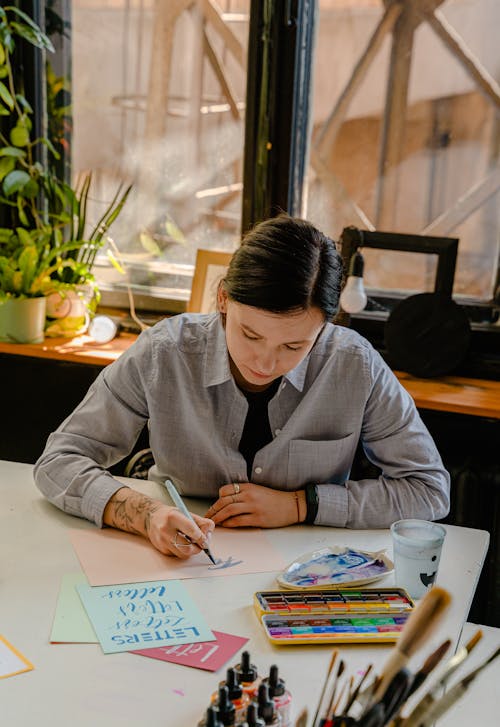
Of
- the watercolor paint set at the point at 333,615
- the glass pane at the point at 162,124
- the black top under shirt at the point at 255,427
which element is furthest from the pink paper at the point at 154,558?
the glass pane at the point at 162,124

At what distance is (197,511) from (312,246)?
529 mm

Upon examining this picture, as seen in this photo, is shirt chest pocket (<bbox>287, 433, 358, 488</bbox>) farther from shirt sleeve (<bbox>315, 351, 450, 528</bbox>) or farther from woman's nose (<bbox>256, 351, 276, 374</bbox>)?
woman's nose (<bbox>256, 351, 276, 374</bbox>)

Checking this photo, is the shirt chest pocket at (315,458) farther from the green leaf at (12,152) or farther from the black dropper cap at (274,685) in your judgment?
the green leaf at (12,152)

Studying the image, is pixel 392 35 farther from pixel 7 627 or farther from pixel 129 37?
pixel 7 627

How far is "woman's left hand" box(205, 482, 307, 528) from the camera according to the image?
1499 millimetres

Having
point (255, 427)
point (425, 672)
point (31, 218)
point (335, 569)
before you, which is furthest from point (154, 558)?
point (31, 218)

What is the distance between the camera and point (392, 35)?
240 cm

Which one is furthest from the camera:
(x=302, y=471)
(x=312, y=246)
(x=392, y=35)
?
(x=392, y=35)

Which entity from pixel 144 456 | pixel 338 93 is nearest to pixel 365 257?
pixel 338 93

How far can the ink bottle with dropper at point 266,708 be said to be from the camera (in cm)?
88

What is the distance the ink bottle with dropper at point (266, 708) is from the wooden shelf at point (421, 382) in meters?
1.34

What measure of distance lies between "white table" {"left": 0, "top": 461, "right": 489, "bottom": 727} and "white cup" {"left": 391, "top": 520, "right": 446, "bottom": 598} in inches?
1.7

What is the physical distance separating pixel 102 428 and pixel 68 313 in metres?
1.12

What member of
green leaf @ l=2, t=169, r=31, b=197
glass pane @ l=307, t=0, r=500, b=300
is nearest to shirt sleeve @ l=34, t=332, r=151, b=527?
glass pane @ l=307, t=0, r=500, b=300
